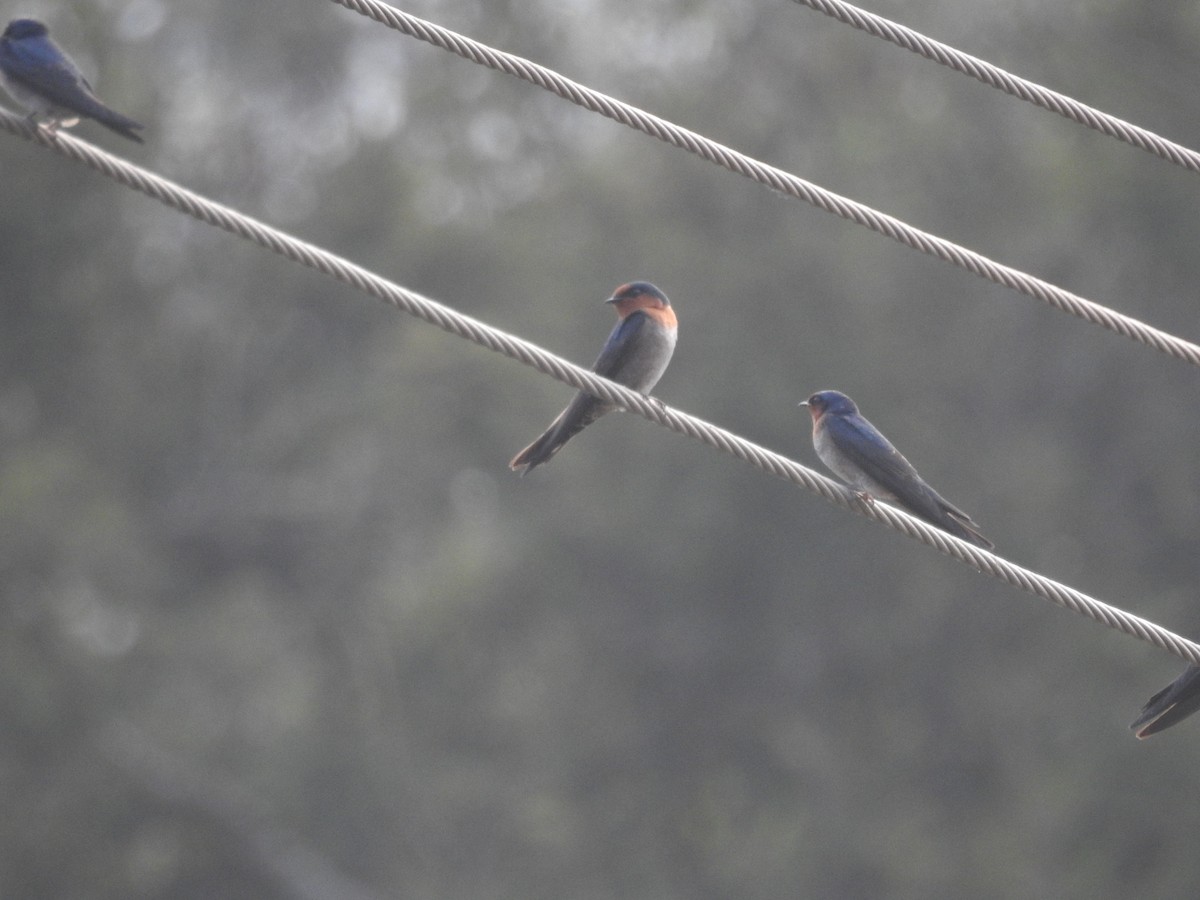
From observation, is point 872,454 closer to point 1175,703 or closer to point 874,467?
point 874,467

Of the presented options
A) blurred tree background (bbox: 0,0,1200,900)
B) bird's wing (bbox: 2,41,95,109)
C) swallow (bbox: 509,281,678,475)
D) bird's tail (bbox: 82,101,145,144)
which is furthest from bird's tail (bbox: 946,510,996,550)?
blurred tree background (bbox: 0,0,1200,900)

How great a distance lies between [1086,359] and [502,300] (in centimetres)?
887

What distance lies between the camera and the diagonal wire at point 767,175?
5.14m

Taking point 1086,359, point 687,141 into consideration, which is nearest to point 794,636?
point 1086,359

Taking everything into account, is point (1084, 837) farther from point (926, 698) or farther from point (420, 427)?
point (420, 427)

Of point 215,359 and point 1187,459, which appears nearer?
point 1187,459

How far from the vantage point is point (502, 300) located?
1151 inches

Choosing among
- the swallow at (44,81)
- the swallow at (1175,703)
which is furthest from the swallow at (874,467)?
the swallow at (44,81)

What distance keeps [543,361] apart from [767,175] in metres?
0.84

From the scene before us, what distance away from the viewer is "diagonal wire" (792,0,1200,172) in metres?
5.29

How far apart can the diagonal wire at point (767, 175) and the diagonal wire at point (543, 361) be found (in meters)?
0.68

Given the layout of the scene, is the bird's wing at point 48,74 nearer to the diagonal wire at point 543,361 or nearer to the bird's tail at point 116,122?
the bird's tail at point 116,122

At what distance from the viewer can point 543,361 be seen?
4930 millimetres

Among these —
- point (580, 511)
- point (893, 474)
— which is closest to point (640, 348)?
point (893, 474)
